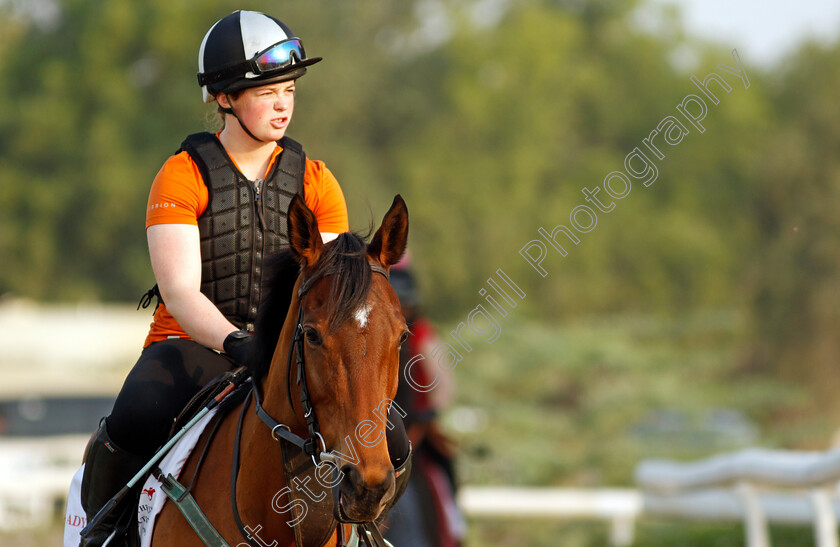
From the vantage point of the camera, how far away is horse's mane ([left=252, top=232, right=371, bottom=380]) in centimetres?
348

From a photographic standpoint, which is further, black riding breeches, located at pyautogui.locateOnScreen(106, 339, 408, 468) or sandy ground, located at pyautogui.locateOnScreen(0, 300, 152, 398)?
sandy ground, located at pyautogui.locateOnScreen(0, 300, 152, 398)

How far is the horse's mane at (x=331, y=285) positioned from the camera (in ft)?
11.4

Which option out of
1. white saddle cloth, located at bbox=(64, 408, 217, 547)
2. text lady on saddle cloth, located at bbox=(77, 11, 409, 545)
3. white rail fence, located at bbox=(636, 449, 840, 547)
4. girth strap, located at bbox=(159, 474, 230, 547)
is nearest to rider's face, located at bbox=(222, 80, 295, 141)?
text lady on saddle cloth, located at bbox=(77, 11, 409, 545)

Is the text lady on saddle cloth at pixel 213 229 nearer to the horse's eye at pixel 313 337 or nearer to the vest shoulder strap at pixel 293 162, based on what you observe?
the vest shoulder strap at pixel 293 162

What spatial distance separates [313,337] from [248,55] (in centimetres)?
149

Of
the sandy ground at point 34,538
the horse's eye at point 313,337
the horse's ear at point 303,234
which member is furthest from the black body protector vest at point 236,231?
the sandy ground at point 34,538

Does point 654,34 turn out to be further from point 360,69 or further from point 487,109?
point 360,69

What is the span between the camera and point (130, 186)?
38.9 m

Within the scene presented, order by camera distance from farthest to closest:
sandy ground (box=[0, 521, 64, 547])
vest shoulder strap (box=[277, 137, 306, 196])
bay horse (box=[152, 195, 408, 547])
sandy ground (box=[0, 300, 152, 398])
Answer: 1. sandy ground (box=[0, 300, 152, 398])
2. sandy ground (box=[0, 521, 64, 547])
3. vest shoulder strap (box=[277, 137, 306, 196])
4. bay horse (box=[152, 195, 408, 547])

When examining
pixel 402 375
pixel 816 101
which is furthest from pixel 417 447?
pixel 816 101

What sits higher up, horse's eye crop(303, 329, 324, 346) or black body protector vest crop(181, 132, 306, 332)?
black body protector vest crop(181, 132, 306, 332)

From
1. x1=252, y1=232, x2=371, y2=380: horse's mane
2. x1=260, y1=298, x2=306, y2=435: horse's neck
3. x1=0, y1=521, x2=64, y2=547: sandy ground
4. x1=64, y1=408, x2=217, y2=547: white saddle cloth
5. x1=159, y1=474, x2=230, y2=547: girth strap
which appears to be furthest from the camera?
x1=0, y1=521, x2=64, y2=547: sandy ground

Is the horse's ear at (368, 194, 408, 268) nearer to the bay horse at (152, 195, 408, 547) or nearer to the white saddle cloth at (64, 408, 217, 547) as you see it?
the bay horse at (152, 195, 408, 547)

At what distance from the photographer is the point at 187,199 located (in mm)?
4422
